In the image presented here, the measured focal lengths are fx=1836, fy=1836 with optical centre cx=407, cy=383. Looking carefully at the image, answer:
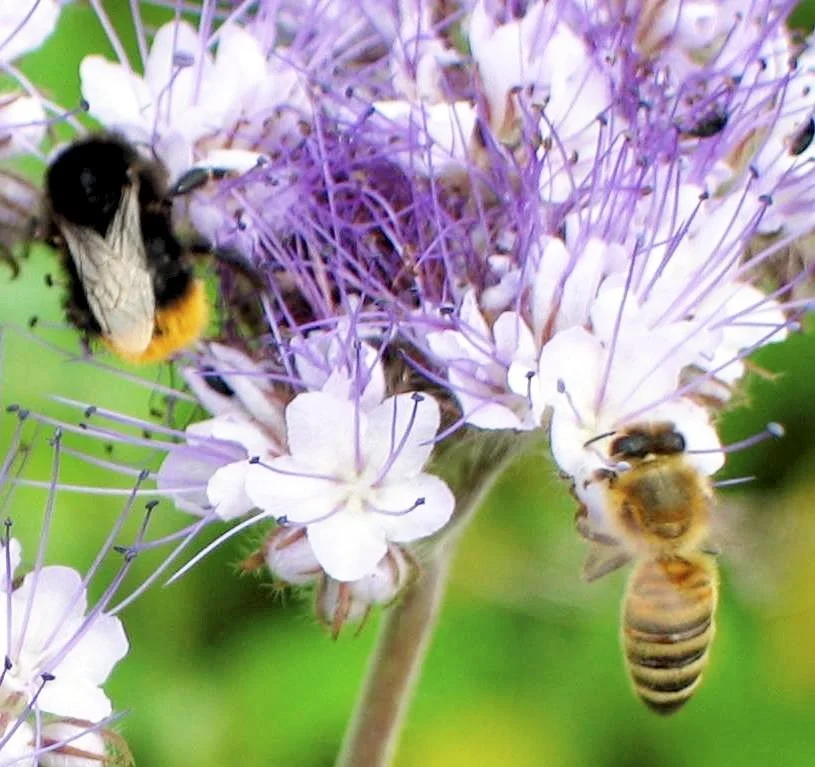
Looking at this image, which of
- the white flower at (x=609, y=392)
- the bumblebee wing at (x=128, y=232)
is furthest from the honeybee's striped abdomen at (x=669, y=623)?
the bumblebee wing at (x=128, y=232)

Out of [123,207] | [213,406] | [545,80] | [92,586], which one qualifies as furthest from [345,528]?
[92,586]

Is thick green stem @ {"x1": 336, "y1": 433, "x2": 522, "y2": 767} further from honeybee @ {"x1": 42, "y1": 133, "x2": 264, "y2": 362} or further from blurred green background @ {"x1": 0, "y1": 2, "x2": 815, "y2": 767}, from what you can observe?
blurred green background @ {"x1": 0, "y1": 2, "x2": 815, "y2": 767}

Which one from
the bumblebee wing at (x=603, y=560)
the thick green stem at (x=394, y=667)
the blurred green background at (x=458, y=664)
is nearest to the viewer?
the bumblebee wing at (x=603, y=560)

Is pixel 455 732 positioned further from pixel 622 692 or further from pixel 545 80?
pixel 545 80

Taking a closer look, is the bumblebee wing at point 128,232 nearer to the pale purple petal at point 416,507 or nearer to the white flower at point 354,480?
the white flower at point 354,480

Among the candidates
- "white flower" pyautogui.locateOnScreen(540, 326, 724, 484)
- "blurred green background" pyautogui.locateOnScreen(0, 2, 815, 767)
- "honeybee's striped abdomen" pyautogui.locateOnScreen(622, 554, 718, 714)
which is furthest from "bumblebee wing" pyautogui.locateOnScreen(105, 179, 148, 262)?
"blurred green background" pyautogui.locateOnScreen(0, 2, 815, 767)

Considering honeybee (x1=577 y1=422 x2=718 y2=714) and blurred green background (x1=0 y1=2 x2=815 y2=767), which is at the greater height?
honeybee (x1=577 y1=422 x2=718 y2=714)

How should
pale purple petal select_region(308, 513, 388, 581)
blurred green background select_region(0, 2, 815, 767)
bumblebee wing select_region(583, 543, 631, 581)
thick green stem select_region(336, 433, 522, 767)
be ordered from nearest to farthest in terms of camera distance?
pale purple petal select_region(308, 513, 388, 581)
bumblebee wing select_region(583, 543, 631, 581)
thick green stem select_region(336, 433, 522, 767)
blurred green background select_region(0, 2, 815, 767)

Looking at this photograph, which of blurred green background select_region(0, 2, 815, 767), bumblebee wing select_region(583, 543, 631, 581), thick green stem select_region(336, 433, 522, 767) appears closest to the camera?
bumblebee wing select_region(583, 543, 631, 581)
